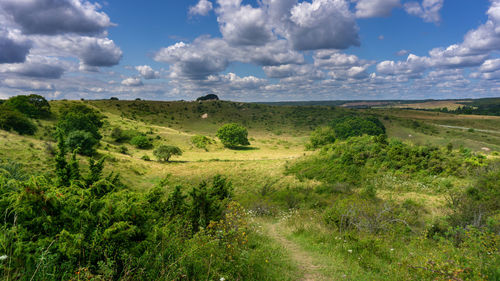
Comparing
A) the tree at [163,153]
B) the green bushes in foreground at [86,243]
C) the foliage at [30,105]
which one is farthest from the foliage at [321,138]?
the foliage at [30,105]

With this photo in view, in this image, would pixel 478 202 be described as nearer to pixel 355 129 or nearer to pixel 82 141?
pixel 82 141

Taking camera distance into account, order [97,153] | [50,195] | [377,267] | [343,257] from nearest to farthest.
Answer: [50,195] < [377,267] < [343,257] < [97,153]

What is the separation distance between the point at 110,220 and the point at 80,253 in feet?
1.71

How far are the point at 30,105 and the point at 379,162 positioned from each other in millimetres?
71459

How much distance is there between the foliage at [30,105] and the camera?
50906 mm

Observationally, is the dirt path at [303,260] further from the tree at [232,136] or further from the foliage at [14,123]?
the tree at [232,136]

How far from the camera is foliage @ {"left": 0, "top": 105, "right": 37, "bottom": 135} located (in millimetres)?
33272

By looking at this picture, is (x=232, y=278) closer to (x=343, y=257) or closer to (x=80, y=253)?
(x=80, y=253)

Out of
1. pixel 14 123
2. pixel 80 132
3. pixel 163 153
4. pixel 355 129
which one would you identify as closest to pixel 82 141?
pixel 80 132

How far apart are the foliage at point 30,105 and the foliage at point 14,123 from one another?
664 inches

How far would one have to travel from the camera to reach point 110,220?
3.38m

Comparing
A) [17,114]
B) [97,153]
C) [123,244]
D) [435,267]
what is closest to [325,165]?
[435,267]

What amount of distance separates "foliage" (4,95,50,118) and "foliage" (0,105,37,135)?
1687 cm

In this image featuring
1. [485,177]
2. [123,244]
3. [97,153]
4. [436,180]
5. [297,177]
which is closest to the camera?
[123,244]
